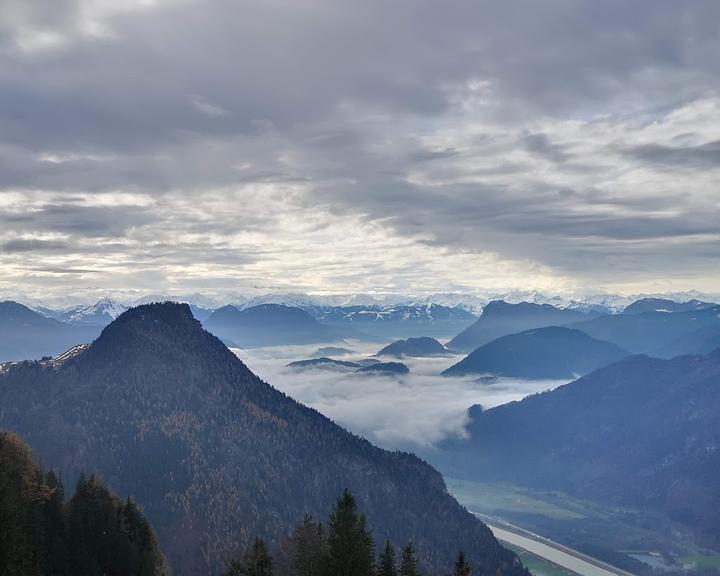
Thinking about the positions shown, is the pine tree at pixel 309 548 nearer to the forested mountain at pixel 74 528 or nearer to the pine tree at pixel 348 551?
the pine tree at pixel 348 551

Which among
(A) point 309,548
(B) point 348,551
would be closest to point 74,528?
(A) point 309,548

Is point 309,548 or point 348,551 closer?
point 348,551

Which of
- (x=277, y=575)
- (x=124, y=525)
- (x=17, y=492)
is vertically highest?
(x=17, y=492)

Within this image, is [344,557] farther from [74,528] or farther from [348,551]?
[74,528]

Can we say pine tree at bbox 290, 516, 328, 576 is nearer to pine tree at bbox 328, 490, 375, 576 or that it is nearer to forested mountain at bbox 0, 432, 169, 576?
pine tree at bbox 328, 490, 375, 576

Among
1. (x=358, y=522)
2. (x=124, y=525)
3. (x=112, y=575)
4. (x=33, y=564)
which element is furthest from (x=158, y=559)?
(x=358, y=522)

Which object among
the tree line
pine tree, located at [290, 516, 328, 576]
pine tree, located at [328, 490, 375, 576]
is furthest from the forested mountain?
pine tree, located at [328, 490, 375, 576]

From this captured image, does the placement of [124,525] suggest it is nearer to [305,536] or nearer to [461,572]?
[305,536]

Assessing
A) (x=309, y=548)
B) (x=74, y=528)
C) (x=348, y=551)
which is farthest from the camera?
(x=74, y=528)

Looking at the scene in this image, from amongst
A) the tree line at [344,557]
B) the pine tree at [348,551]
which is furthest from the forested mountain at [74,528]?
the pine tree at [348,551]
